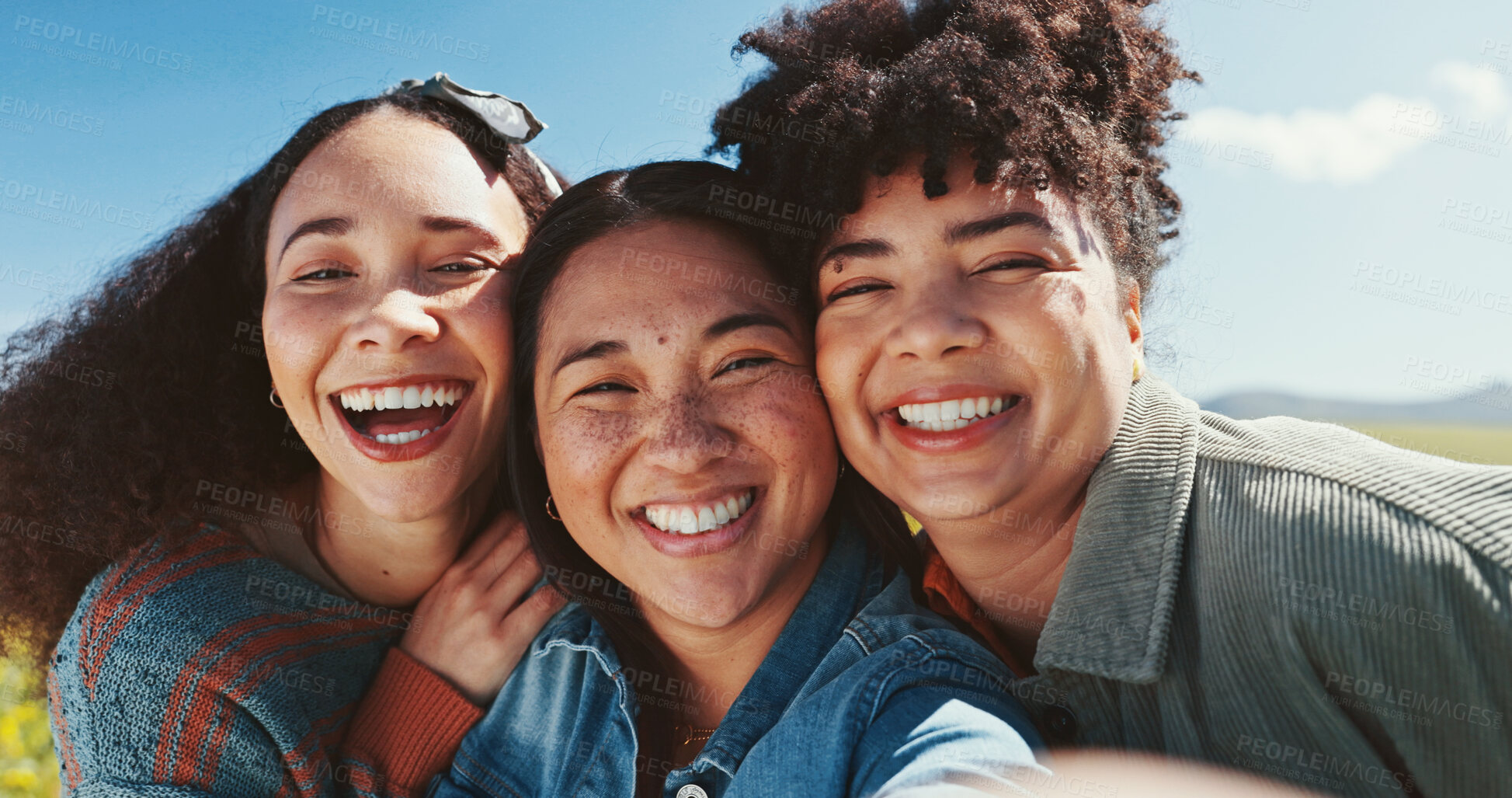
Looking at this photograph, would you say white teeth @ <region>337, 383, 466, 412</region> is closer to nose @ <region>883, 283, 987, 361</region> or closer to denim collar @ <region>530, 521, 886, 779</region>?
denim collar @ <region>530, 521, 886, 779</region>

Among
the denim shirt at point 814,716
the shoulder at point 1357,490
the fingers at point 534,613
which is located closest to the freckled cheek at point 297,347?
the fingers at point 534,613

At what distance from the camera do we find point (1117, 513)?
244 cm

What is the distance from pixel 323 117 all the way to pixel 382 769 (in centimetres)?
205

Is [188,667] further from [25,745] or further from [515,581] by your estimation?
[25,745]

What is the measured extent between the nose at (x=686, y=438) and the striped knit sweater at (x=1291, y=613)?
917 millimetres

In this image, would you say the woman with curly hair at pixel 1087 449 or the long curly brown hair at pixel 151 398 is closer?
the woman with curly hair at pixel 1087 449

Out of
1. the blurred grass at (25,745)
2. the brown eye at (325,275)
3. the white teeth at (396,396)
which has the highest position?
the brown eye at (325,275)

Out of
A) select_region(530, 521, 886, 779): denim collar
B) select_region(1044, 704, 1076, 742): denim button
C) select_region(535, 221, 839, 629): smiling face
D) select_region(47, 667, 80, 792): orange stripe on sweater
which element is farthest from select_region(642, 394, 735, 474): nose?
select_region(47, 667, 80, 792): orange stripe on sweater

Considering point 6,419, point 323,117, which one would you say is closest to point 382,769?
point 6,419

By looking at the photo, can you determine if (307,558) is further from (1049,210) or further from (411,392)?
(1049,210)

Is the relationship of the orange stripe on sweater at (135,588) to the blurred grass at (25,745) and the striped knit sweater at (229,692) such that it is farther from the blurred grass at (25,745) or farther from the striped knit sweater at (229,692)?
the blurred grass at (25,745)

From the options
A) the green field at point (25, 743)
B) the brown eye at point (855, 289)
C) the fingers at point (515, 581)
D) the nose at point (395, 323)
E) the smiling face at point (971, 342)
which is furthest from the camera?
the green field at point (25, 743)

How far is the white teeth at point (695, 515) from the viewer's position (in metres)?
2.61

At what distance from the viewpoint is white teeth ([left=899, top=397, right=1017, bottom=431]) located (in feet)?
7.97
